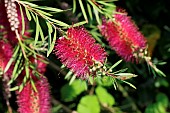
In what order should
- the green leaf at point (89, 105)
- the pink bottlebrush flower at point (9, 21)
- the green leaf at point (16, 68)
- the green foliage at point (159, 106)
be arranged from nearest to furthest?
the pink bottlebrush flower at point (9, 21) → the green leaf at point (16, 68) → the green leaf at point (89, 105) → the green foliage at point (159, 106)

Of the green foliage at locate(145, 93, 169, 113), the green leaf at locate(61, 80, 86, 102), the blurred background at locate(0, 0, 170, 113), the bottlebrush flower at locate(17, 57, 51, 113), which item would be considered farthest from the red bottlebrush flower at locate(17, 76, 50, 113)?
the green foliage at locate(145, 93, 169, 113)

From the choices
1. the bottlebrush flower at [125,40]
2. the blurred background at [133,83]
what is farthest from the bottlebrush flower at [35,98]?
the blurred background at [133,83]

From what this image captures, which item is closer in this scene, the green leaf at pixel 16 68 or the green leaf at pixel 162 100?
the green leaf at pixel 16 68

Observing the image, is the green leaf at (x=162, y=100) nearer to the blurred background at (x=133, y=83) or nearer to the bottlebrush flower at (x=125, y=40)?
the blurred background at (x=133, y=83)

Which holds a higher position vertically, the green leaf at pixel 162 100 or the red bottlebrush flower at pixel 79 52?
the red bottlebrush flower at pixel 79 52

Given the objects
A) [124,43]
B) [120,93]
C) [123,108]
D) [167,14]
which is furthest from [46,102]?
[167,14]

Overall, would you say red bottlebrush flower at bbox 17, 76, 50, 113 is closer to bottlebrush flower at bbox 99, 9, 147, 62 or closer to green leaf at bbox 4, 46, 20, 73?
green leaf at bbox 4, 46, 20, 73

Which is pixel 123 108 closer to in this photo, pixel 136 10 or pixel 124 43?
pixel 136 10
